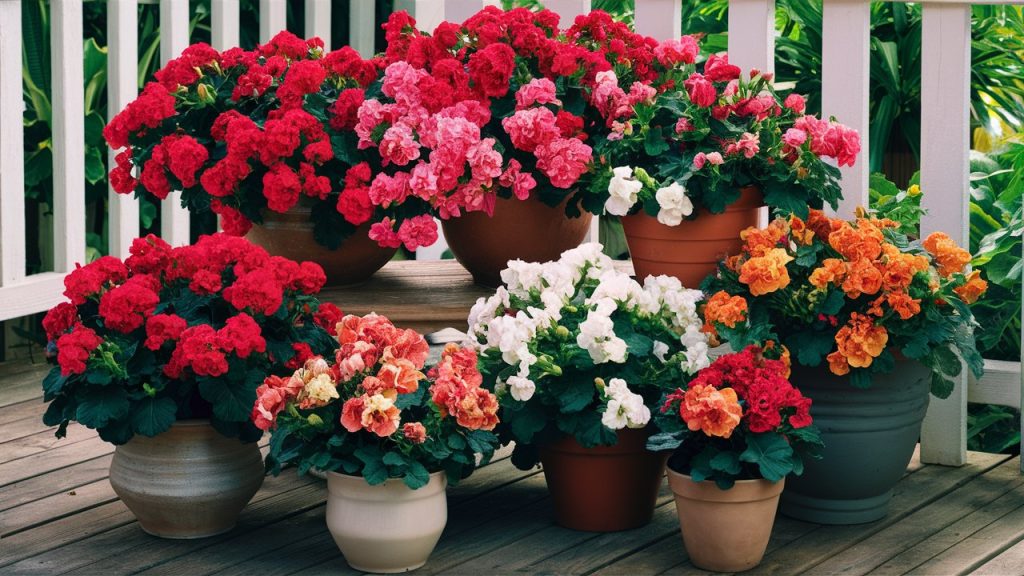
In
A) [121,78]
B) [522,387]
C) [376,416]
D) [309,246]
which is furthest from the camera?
[121,78]

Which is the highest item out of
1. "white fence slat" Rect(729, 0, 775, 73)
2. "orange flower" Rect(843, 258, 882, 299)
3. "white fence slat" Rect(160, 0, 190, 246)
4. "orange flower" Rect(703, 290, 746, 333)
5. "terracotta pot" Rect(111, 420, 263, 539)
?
"white fence slat" Rect(160, 0, 190, 246)

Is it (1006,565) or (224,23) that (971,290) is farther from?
(224,23)

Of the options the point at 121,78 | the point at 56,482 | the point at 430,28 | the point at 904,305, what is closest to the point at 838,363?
the point at 904,305

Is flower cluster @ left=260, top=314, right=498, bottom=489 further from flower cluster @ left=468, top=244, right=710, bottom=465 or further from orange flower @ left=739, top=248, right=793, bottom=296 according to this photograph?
orange flower @ left=739, top=248, right=793, bottom=296

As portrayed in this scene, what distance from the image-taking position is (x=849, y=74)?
3.19m

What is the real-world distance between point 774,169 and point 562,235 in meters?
0.55

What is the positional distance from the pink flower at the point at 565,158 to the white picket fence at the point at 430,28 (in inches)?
24.6

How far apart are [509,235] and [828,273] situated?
73 cm

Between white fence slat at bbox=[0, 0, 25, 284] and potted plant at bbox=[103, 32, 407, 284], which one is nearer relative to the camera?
potted plant at bbox=[103, 32, 407, 284]

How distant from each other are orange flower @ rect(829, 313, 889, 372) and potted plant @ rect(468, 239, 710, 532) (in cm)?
27

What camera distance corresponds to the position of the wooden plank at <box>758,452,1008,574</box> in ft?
8.67

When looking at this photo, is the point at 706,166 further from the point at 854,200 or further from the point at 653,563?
the point at 653,563

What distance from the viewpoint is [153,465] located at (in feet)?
8.70

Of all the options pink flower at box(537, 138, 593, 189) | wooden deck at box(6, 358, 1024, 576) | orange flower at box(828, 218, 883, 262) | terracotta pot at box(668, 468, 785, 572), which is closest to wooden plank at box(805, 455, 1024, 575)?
wooden deck at box(6, 358, 1024, 576)
